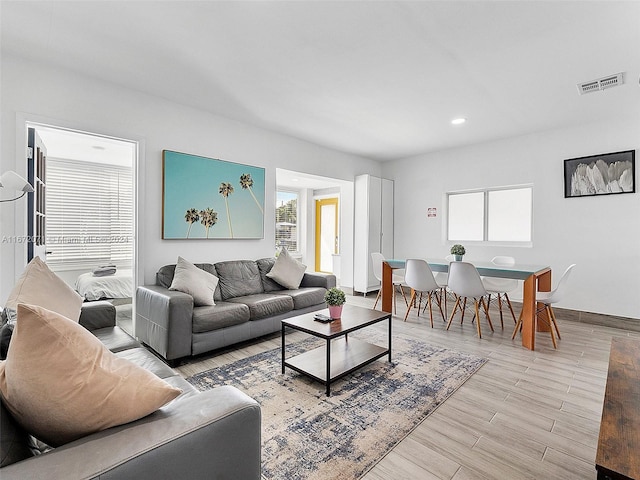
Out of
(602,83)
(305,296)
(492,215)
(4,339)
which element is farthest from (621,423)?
(492,215)

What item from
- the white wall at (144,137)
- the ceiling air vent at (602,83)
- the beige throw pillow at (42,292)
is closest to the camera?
the beige throw pillow at (42,292)

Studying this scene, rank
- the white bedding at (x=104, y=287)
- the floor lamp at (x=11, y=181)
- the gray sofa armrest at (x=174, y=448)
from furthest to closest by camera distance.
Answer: the white bedding at (x=104, y=287) < the floor lamp at (x=11, y=181) < the gray sofa armrest at (x=174, y=448)

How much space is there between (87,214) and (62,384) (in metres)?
5.56

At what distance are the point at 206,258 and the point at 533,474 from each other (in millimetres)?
3486

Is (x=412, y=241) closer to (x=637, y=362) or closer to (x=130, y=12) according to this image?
(x=637, y=362)

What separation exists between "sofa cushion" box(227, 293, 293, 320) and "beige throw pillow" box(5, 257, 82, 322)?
4.96ft

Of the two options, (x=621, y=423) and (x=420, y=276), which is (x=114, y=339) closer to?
(x=621, y=423)

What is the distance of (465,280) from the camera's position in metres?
3.64

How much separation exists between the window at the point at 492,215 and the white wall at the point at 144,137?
8.98ft

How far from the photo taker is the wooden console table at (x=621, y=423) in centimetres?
85

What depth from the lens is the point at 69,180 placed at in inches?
205

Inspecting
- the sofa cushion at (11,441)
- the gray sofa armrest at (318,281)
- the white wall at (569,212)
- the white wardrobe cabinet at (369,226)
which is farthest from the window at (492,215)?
the sofa cushion at (11,441)

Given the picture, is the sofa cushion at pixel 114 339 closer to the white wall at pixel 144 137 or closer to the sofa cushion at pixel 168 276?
the sofa cushion at pixel 168 276

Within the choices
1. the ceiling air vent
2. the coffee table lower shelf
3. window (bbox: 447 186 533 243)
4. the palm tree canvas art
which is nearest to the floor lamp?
the palm tree canvas art
